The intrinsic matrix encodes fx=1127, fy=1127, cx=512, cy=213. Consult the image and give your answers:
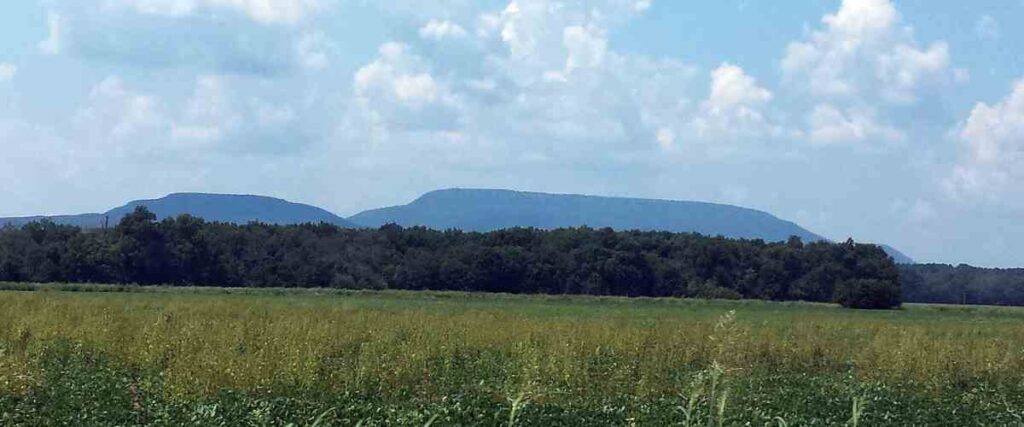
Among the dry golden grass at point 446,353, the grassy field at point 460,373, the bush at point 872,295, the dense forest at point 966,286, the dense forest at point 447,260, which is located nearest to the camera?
the grassy field at point 460,373

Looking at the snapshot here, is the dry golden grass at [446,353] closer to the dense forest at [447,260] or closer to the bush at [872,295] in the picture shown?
the bush at [872,295]

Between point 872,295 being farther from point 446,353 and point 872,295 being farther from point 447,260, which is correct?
point 446,353

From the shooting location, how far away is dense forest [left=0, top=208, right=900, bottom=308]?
241ft

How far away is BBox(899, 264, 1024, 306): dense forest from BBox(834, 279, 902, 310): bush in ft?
123

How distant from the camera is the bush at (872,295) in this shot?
73.4 m

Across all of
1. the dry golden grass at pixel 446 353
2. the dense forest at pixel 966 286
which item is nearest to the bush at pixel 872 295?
the dense forest at pixel 966 286

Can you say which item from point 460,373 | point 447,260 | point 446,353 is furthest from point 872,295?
point 460,373

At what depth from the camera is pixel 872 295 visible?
242 ft

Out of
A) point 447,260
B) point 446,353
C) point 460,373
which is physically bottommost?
point 460,373

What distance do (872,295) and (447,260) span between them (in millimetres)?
29241

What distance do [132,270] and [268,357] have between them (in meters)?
60.4

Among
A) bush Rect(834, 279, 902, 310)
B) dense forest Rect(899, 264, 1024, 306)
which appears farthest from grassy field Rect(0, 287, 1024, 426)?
dense forest Rect(899, 264, 1024, 306)

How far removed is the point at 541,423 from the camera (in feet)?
42.2

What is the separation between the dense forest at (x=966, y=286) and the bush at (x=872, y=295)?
37.5 m
